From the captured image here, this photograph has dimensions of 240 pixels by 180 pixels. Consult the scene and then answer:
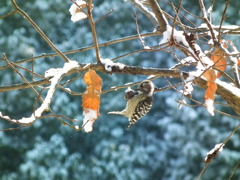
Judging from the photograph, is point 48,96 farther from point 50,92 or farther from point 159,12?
point 159,12

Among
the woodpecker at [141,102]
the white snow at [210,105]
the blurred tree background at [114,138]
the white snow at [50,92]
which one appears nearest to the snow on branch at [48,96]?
the white snow at [50,92]

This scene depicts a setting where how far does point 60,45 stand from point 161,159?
8.55 feet

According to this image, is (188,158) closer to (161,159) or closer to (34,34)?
(161,159)

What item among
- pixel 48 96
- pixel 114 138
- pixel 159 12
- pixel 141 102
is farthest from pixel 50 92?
pixel 114 138

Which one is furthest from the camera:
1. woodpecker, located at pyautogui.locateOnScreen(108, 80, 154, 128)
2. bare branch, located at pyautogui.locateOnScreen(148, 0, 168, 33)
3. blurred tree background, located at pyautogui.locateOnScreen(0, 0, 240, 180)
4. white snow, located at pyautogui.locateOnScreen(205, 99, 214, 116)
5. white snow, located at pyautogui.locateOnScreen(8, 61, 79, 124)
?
blurred tree background, located at pyautogui.locateOnScreen(0, 0, 240, 180)

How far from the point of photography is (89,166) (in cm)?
552

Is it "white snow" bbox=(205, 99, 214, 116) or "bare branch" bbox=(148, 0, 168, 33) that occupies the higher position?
"bare branch" bbox=(148, 0, 168, 33)

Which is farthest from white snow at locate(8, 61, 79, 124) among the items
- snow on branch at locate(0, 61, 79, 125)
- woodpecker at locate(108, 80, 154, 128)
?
woodpecker at locate(108, 80, 154, 128)

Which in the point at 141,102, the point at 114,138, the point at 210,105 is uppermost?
the point at 114,138

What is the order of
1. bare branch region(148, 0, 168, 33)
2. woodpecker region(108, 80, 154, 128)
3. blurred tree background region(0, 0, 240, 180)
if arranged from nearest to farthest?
bare branch region(148, 0, 168, 33), woodpecker region(108, 80, 154, 128), blurred tree background region(0, 0, 240, 180)

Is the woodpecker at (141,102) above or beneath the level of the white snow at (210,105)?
above

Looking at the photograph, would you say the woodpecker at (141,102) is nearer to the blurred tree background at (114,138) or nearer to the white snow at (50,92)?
the white snow at (50,92)

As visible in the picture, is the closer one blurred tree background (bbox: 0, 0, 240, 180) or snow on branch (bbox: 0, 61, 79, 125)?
snow on branch (bbox: 0, 61, 79, 125)

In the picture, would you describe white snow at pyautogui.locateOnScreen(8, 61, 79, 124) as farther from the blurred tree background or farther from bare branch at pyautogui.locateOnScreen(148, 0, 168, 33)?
the blurred tree background
